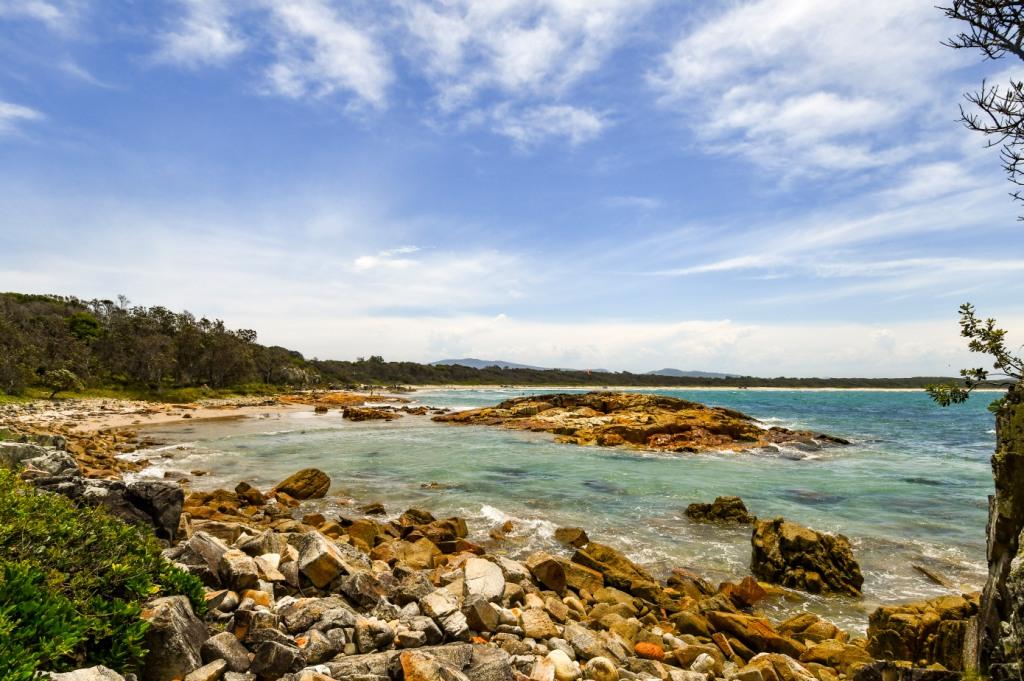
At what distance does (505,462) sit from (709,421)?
78.1 ft

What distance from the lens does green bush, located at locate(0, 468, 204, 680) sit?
432 centimetres

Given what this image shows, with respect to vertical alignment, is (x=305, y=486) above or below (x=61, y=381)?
below

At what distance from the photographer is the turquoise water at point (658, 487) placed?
14211mm

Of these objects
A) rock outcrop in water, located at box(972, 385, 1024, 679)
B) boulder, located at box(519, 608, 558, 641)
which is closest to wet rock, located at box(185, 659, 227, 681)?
boulder, located at box(519, 608, 558, 641)

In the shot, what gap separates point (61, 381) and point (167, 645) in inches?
2747

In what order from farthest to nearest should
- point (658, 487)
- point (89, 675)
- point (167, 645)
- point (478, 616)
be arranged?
point (658, 487) < point (478, 616) < point (167, 645) < point (89, 675)

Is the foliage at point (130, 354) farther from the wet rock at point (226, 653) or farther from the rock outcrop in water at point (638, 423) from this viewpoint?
the wet rock at point (226, 653)

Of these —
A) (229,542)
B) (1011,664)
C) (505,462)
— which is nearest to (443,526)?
(229,542)

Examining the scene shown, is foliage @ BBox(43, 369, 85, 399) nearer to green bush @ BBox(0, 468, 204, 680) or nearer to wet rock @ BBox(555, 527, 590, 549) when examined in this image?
wet rock @ BBox(555, 527, 590, 549)

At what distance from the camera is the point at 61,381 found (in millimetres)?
57312

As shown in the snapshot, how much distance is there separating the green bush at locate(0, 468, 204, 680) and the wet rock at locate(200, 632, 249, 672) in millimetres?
527

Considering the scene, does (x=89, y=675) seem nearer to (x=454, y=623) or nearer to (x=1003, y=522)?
(x=454, y=623)

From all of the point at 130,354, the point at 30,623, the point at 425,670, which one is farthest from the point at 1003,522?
the point at 130,354

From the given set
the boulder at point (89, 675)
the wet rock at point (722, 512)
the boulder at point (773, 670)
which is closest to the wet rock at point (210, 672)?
the boulder at point (89, 675)
